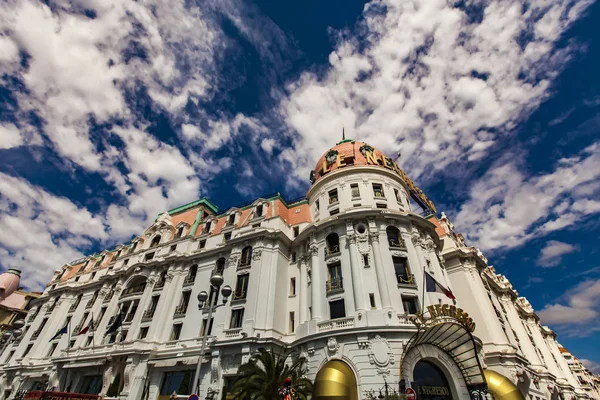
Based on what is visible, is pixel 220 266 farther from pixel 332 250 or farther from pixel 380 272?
pixel 380 272

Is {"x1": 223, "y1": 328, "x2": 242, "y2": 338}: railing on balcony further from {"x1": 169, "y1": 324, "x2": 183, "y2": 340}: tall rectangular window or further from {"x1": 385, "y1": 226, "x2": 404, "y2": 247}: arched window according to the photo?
{"x1": 385, "y1": 226, "x2": 404, "y2": 247}: arched window

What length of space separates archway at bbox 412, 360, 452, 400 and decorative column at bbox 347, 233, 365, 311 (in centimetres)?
606

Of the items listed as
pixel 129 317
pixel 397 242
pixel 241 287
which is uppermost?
pixel 397 242

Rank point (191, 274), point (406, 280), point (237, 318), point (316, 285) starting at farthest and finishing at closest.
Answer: point (191, 274)
point (237, 318)
point (316, 285)
point (406, 280)

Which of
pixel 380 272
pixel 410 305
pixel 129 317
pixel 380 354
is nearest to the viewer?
pixel 380 354

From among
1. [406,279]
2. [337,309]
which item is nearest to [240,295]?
[337,309]

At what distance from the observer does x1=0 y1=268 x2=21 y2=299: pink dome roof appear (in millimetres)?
57000

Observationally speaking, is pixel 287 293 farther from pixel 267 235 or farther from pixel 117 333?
pixel 117 333

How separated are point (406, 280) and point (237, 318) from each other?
55.5 ft

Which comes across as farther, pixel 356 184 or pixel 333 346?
pixel 356 184

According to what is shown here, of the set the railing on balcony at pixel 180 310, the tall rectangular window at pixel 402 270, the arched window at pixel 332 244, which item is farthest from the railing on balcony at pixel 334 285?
the railing on balcony at pixel 180 310

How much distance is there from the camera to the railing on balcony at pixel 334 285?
2878 cm

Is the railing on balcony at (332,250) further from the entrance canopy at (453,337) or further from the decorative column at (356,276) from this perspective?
the entrance canopy at (453,337)

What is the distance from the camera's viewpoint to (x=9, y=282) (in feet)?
189
